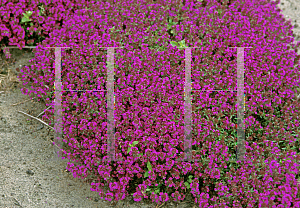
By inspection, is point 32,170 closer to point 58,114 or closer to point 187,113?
point 58,114

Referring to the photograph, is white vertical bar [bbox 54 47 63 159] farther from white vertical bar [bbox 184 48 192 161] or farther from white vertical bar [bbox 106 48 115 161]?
white vertical bar [bbox 184 48 192 161]

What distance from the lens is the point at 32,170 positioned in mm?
4305

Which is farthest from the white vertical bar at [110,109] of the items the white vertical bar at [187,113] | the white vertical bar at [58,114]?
the white vertical bar at [187,113]

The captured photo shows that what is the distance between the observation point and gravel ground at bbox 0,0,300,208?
4.04 meters

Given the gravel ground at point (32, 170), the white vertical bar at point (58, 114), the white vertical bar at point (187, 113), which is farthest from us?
the white vertical bar at point (58, 114)

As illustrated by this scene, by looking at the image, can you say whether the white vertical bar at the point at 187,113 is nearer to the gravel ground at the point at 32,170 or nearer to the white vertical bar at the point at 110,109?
the gravel ground at the point at 32,170

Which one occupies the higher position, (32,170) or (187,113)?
(187,113)

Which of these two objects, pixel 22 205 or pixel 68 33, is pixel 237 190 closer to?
pixel 22 205

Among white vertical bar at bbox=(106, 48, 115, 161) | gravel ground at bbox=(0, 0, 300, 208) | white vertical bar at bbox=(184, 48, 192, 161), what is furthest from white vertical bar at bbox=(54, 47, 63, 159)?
white vertical bar at bbox=(184, 48, 192, 161)

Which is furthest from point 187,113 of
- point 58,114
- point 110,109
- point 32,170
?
point 32,170

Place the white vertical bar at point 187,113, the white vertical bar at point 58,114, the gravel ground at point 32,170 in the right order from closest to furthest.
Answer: the white vertical bar at point 187,113 < the gravel ground at point 32,170 < the white vertical bar at point 58,114

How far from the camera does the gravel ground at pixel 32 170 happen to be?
4043mm

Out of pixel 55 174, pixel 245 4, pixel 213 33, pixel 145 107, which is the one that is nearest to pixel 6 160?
pixel 55 174

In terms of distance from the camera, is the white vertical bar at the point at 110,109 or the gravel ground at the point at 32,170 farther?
the gravel ground at the point at 32,170
